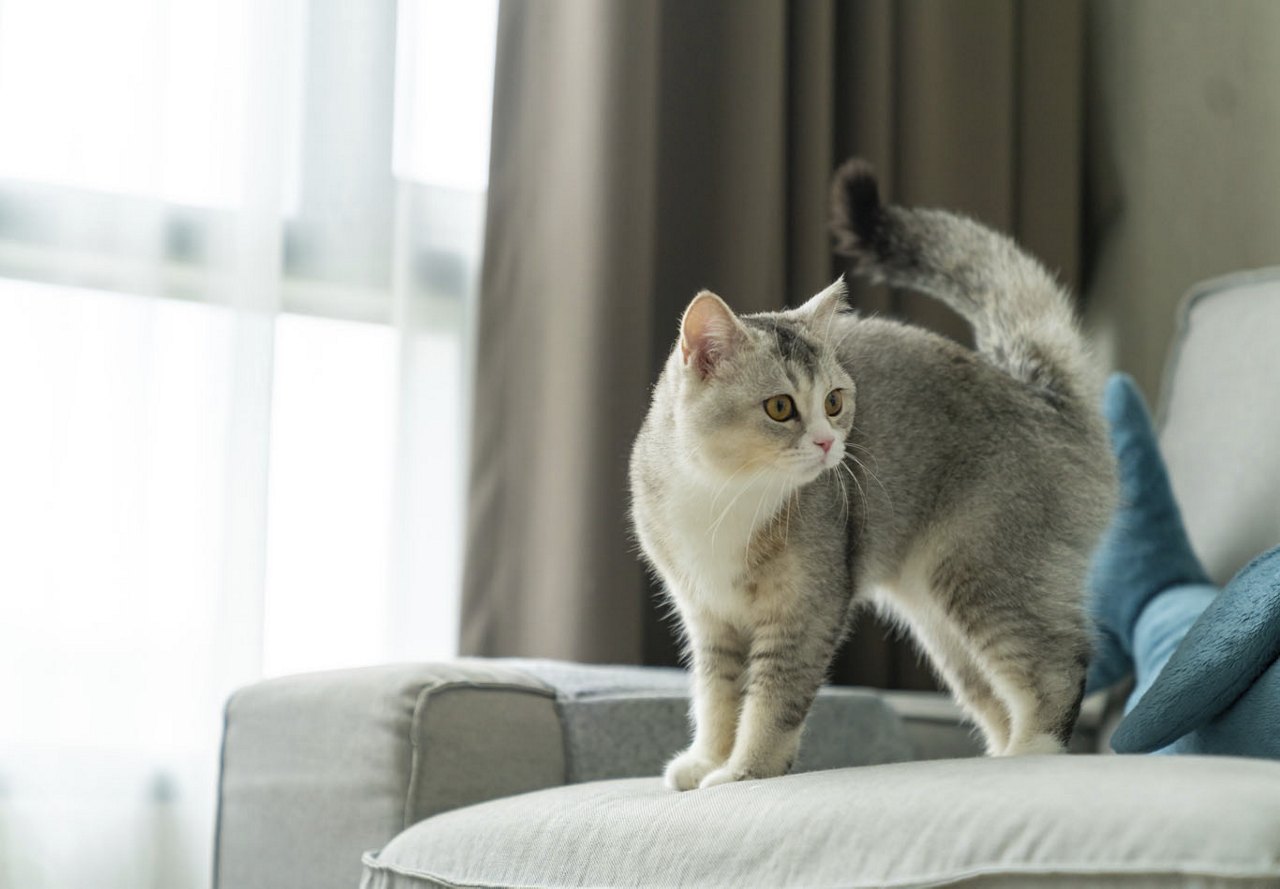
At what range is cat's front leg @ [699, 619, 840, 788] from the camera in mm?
1141

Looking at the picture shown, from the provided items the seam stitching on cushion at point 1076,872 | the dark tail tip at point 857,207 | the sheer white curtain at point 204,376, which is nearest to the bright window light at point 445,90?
the sheer white curtain at point 204,376

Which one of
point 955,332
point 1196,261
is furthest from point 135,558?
point 1196,261

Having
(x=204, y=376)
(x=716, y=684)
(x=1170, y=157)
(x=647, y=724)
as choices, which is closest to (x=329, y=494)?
(x=204, y=376)

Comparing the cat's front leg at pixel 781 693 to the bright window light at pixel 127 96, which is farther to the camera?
the bright window light at pixel 127 96

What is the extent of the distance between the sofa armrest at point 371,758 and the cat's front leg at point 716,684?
0.58 ft

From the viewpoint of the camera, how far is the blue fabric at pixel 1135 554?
5.51 ft

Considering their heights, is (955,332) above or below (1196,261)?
below

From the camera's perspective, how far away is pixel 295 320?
198 centimetres

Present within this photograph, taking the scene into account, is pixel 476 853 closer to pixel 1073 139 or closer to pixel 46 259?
pixel 46 259

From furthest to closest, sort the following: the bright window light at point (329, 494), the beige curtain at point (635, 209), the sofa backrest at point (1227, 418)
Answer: the beige curtain at point (635, 209) → the bright window light at point (329, 494) → the sofa backrest at point (1227, 418)

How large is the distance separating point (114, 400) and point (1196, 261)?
1.97 meters

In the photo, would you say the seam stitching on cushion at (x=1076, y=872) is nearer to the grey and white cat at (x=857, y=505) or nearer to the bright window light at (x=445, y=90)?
the grey and white cat at (x=857, y=505)

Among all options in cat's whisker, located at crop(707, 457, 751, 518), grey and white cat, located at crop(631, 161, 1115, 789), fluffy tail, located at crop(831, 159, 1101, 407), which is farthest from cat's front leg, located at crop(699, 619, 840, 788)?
fluffy tail, located at crop(831, 159, 1101, 407)

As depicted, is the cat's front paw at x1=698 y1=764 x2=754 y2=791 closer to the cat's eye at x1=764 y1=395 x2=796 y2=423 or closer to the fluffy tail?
the cat's eye at x1=764 y1=395 x2=796 y2=423
